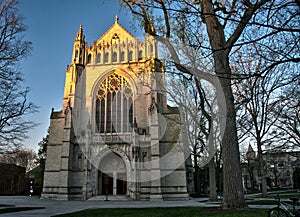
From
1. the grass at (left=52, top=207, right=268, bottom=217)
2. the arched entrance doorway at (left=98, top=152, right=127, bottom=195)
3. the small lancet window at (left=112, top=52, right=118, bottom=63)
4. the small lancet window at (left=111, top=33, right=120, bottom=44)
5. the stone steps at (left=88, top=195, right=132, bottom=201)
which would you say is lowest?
the stone steps at (left=88, top=195, right=132, bottom=201)

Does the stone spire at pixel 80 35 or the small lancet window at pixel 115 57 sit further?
the stone spire at pixel 80 35

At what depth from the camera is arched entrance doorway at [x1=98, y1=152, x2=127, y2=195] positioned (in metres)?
25.2

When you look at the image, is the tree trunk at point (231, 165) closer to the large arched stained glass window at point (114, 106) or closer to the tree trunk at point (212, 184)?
the tree trunk at point (212, 184)

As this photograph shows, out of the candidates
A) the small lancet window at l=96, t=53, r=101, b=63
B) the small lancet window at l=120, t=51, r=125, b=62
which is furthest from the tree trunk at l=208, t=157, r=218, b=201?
the small lancet window at l=96, t=53, r=101, b=63

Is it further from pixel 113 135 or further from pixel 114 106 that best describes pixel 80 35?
pixel 113 135

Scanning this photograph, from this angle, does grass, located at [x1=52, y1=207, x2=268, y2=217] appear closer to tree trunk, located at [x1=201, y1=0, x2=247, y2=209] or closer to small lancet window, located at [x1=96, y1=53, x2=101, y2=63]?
tree trunk, located at [x1=201, y1=0, x2=247, y2=209]

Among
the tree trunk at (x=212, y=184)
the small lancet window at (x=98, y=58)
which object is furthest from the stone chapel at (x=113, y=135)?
the tree trunk at (x=212, y=184)

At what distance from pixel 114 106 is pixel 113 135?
144 inches

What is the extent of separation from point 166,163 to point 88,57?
1460 cm

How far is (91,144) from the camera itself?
25391 millimetres

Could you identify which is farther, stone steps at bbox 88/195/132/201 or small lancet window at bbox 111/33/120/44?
small lancet window at bbox 111/33/120/44

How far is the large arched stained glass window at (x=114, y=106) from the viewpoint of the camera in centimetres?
2697

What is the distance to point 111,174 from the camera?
25.9 metres

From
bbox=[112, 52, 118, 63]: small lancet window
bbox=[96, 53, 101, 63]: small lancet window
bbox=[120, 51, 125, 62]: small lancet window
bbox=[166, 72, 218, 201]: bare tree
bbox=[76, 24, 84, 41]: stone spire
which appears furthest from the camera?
bbox=[76, 24, 84, 41]: stone spire
